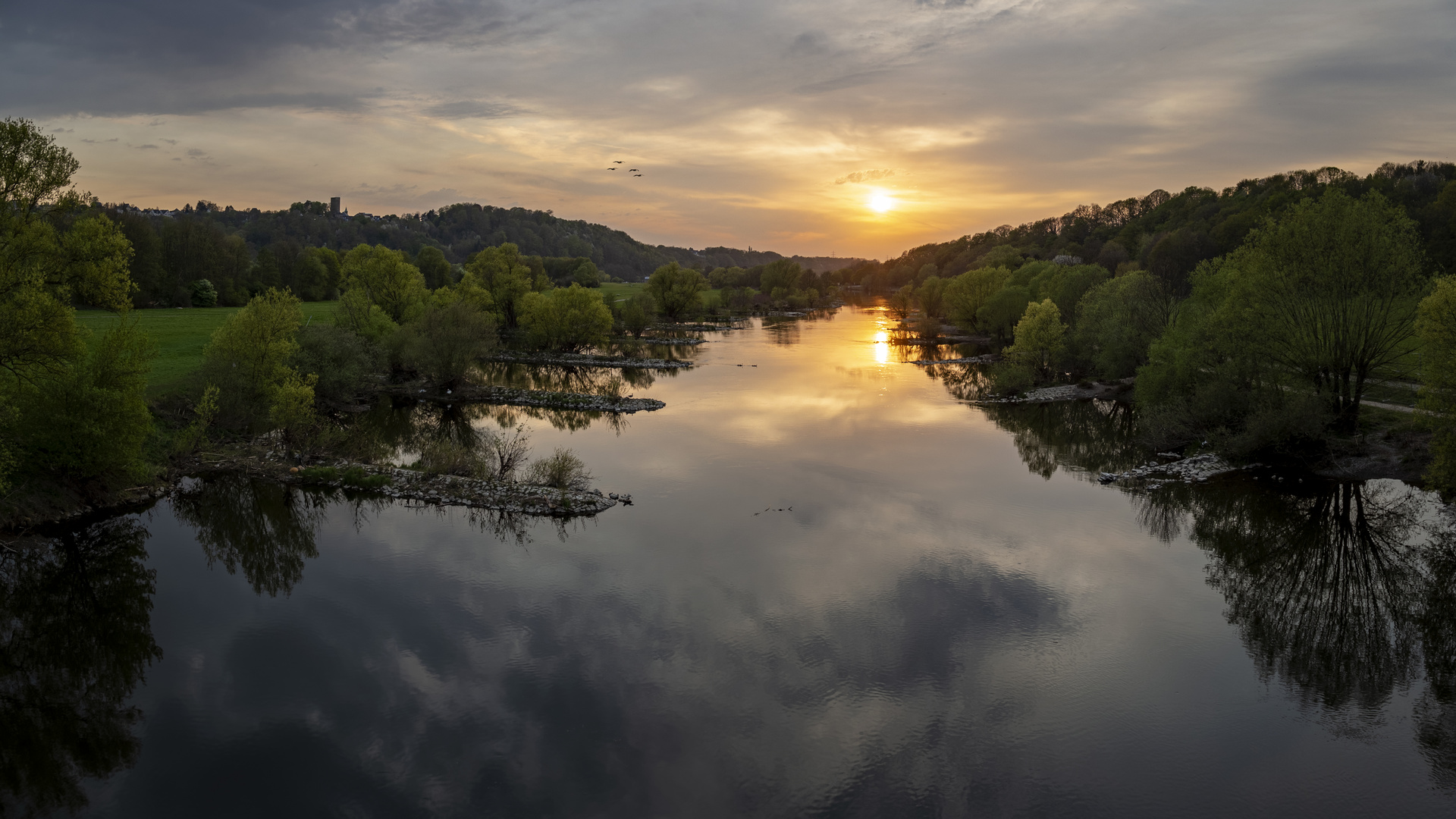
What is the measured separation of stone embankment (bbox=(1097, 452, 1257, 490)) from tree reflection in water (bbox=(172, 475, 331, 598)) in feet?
87.1

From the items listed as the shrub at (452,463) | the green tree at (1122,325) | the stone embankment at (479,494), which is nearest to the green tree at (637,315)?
the green tree at (1122,325)

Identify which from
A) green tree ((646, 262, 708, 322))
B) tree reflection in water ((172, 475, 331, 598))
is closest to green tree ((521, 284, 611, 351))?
green tree ((646, 262, 708, 322))

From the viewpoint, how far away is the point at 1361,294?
91.9 feet

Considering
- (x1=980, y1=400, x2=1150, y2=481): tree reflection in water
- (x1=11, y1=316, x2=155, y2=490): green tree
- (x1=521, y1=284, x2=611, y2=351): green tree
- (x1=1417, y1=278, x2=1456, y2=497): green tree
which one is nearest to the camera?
(x1=1417, y1=278, x2=1456, y2=497): green tree

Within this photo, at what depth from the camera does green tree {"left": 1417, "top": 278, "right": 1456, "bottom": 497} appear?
20.9 metres

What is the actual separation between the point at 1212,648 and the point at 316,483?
2662 centimetres

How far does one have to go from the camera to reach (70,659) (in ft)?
50.8

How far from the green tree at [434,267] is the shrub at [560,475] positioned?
254 ft

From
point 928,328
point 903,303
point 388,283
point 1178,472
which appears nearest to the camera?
point 1178,472

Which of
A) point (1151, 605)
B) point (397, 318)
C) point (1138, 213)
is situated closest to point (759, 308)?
point (1138, 213)

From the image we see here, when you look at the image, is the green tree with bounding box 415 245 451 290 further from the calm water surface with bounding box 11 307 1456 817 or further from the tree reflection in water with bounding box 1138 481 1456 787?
the tree reflection in water with bounding box 1138 481 1456 787

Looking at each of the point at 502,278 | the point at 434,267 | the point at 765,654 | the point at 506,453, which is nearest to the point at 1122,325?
the point at 506,453

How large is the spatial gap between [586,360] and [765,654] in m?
50.2

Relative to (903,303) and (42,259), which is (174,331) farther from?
(903,303)
